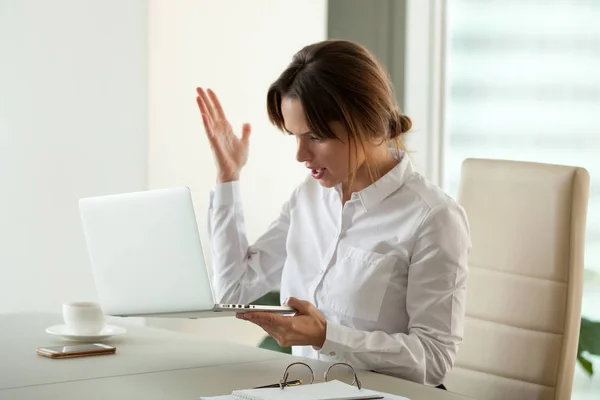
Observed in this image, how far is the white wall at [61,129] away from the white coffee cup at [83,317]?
4.25 ft

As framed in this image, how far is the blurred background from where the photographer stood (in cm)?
311

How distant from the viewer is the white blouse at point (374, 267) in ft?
5.80

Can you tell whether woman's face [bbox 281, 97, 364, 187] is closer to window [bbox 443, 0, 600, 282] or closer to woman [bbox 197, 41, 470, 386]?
woman [bbox 197, 41, 470, 386]

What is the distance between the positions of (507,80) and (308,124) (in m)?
1.93

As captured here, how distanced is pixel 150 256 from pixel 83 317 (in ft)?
0.97

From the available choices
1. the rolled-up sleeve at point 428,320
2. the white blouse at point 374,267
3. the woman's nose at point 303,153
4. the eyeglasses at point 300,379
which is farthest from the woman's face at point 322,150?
the eyeglasses at point 300,379

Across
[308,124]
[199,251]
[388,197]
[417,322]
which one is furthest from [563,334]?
[199,251]

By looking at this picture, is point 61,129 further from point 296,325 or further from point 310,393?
point 310,393

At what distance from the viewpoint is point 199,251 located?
5.25 ft

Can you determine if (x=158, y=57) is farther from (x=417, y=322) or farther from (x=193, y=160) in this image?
(x=417, y=322)

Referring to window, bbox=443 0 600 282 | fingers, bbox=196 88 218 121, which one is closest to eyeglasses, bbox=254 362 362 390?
fingers, bbox=196 88 218 121

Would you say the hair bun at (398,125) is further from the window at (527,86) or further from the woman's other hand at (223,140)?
the window at (527,86)

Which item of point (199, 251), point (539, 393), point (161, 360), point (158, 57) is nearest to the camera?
point (199, 251)

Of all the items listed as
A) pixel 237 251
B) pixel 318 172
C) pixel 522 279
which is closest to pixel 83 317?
pixel 237 251
